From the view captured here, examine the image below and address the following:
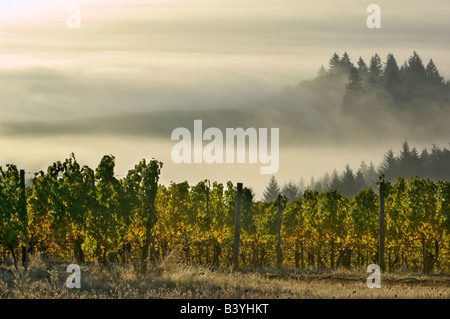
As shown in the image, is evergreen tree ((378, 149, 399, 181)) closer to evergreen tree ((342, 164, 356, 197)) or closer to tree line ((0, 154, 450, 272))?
evergreen tree ((342, 164, 356, 197))

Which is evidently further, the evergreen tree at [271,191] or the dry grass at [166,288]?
the evergreen tree at [271,191]

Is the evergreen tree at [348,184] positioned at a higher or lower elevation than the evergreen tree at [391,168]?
lower

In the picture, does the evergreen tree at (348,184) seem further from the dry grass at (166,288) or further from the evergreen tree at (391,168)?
the dry grass at (166,288)

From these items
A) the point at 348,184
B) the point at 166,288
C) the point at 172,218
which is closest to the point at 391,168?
the point at 348,184

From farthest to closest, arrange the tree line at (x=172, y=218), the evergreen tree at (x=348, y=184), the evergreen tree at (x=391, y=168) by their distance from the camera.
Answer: the evergreen tree at (x=391, y=168)
the evergreen tree at (x=348, y=184)
the tree line at (x=172, y=218)

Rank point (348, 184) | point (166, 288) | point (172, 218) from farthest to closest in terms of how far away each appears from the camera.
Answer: point (348, 184), point (172, 218), point (166, 288)

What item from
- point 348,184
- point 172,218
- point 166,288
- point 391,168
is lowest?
point 166,288

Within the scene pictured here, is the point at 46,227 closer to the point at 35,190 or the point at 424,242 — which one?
the point at 35,190

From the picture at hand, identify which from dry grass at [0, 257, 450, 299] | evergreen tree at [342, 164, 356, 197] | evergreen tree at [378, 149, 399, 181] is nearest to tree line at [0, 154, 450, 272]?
dry grass at [0, 257, 450, 299]

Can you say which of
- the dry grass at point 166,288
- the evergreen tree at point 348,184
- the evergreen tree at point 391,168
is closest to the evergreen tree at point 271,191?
the evergreen tree at point 348,184

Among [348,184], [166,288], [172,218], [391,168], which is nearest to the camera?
[166,288]

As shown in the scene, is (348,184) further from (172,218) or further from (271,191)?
(172,218)

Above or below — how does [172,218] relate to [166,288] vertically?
above

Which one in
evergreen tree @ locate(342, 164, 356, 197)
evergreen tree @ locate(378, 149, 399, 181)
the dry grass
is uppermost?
evergreen tree @ locate(378, 149, 399, 181)
